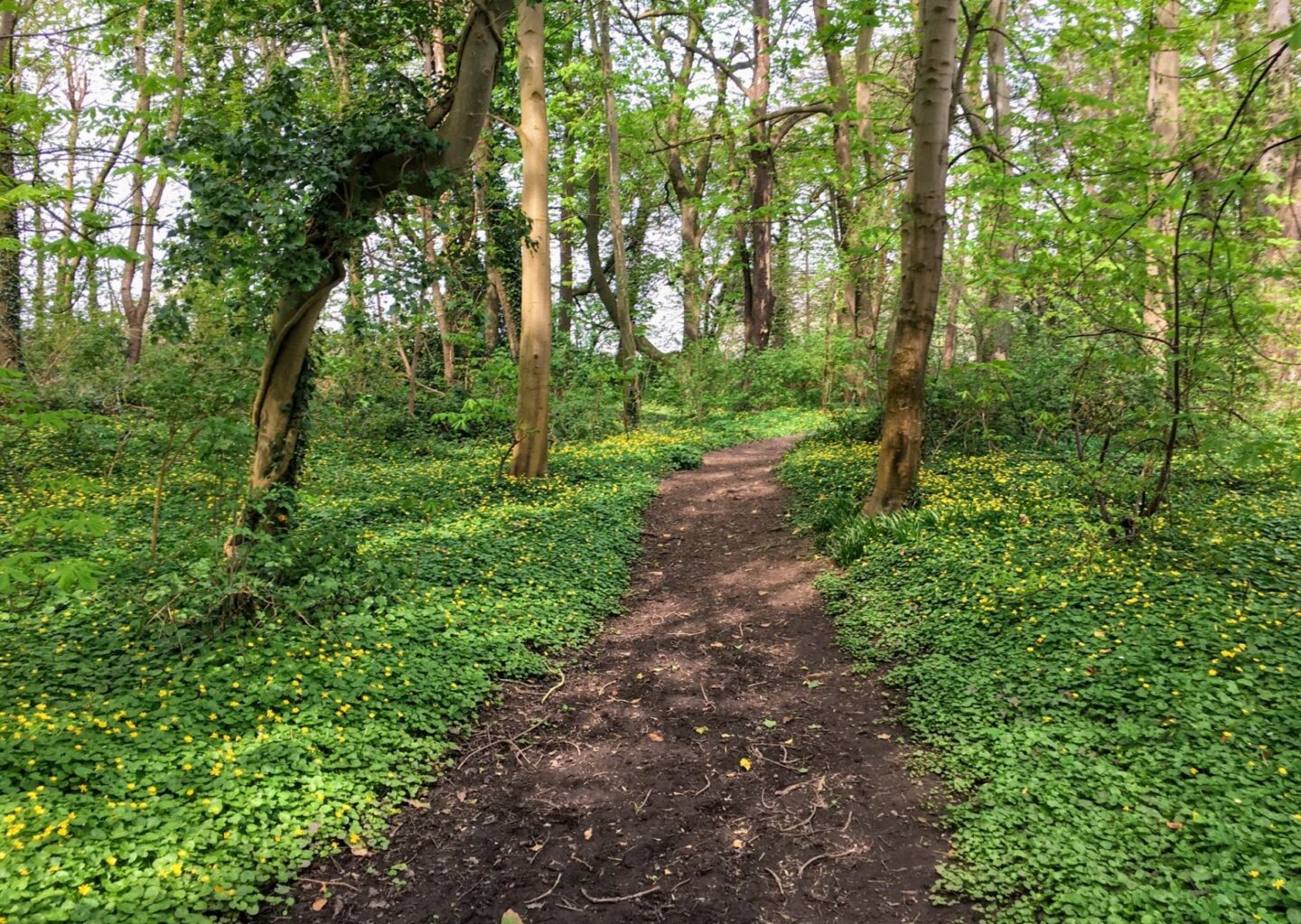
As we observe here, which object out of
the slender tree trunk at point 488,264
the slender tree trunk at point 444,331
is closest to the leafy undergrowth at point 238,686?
the slender tree trunk at point 488,264

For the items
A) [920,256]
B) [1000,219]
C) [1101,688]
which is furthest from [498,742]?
[1000,219]

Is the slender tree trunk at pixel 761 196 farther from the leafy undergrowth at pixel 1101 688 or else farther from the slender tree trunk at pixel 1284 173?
the leafy undergrowth at pixel 1101 688

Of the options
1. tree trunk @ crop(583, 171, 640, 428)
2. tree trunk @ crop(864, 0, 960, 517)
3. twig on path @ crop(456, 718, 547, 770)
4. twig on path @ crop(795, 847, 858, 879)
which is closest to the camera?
twig on path @ crop(795, 847, 858, 879)

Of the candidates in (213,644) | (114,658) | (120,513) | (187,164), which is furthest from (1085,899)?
(120,513)

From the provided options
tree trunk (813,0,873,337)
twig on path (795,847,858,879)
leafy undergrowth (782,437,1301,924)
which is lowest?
twig on path (795,847,858,879)

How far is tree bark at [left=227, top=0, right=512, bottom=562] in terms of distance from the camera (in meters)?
5.23

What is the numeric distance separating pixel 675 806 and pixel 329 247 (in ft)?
15.0

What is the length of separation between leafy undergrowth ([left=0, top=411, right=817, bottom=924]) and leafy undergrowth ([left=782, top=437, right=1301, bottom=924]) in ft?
9.18

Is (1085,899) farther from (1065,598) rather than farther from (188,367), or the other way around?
(188,367)

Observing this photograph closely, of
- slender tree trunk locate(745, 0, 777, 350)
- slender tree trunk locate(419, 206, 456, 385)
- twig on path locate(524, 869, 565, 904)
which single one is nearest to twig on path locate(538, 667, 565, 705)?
twig on path locate(524, 869, 565, 904)

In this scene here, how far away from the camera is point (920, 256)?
22.5 feet

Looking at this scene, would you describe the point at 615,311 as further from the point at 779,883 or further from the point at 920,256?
the point at 779,883

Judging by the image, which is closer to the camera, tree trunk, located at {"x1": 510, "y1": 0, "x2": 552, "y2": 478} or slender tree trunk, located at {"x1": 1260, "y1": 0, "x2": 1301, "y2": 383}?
tree trunk, located at {"x1": 510, "y1": 0, "x2": 552, "y2": 478}

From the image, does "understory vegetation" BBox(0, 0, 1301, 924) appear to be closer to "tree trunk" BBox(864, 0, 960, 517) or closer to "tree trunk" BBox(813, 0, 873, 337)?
"tree trunk" BBox(864, 0, 960, 517)
